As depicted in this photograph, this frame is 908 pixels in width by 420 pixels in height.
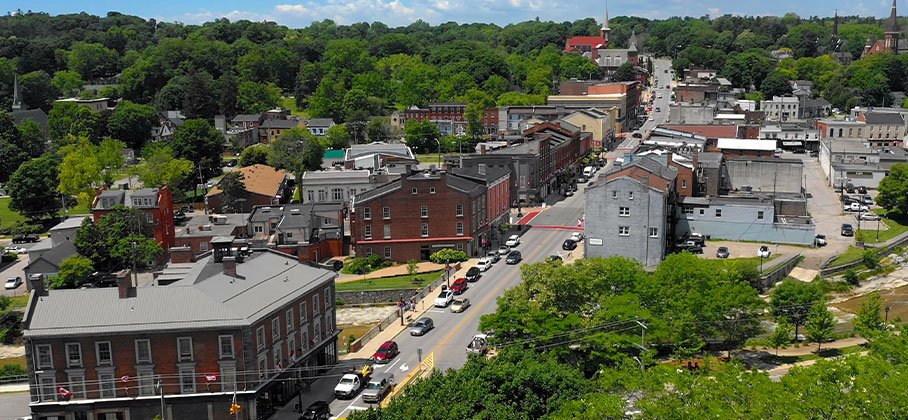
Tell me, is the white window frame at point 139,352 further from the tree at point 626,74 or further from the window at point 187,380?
the tree at point 626,74

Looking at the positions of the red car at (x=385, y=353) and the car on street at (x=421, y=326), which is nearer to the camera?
the red car at (x=385, y=353)

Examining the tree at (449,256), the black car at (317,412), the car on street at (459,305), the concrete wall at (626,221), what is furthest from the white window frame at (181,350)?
the concrete wall at (626,221)

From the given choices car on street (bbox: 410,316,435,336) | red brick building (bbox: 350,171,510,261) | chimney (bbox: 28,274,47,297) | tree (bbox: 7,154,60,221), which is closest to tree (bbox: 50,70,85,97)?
tree (bbox: 7,154,60,221)

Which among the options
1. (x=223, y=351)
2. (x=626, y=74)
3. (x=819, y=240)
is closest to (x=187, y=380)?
(x=223, y=351)

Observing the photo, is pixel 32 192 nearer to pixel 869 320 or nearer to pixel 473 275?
pixel 473 275

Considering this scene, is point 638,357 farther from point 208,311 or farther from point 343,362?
point 208,311

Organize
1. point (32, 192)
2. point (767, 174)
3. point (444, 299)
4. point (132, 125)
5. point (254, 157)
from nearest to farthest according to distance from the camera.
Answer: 1. point (444, 299)
2. point (767, 174)
3. point (32, 192)
4. point (254, 157)
5. point (132, 125)

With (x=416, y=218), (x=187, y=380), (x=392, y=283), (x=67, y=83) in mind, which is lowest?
(x=392, y=283)

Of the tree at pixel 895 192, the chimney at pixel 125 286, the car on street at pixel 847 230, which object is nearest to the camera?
the chimney at pixel 125 286
